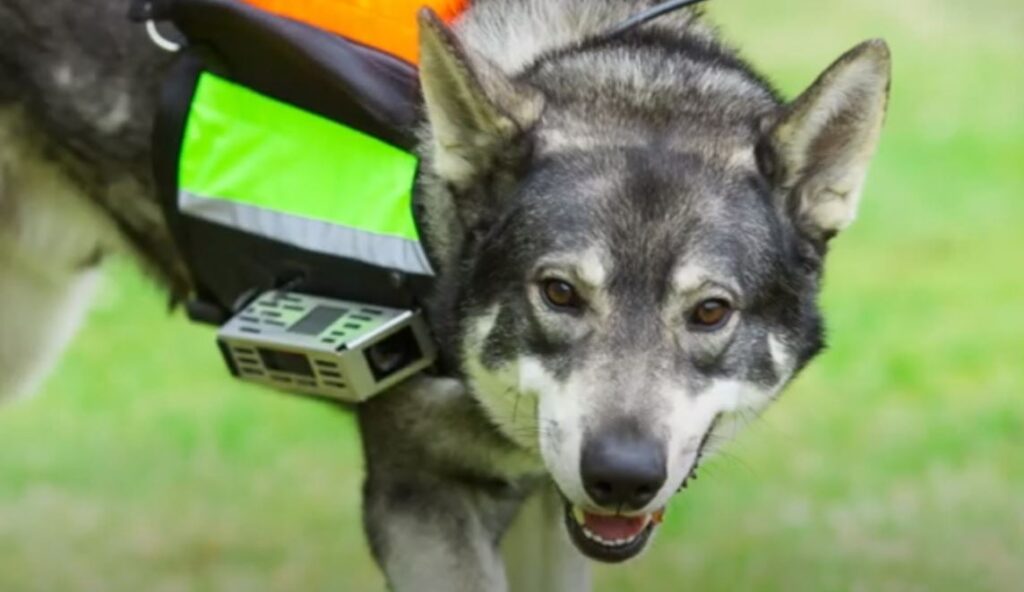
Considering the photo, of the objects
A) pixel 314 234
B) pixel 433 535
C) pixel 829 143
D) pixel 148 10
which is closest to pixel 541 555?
pixel 433 535

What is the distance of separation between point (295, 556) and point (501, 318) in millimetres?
2153

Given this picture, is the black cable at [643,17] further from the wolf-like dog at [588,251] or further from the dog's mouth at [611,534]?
the dog's mouth at [611,534]

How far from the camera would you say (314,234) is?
3762mm

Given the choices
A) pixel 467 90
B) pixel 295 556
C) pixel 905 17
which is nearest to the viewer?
pixel 467 90

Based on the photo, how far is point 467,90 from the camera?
331 centimetres

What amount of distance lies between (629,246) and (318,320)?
778mm

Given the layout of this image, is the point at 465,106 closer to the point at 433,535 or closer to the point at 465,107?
the point at 465,107

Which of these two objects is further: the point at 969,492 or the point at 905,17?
the point at 905,17

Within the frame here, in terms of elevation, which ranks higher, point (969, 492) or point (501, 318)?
point (501, 318)

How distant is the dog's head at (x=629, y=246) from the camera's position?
3.12 metres

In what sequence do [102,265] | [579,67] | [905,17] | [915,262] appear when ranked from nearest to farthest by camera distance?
[579,67] → [102,265] → [915,262] → [905,17]

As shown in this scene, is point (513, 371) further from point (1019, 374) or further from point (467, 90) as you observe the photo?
point (1019, 374)

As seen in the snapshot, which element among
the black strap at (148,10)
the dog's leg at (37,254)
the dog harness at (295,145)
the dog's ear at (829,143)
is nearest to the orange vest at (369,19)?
the dog harness at (295,145)

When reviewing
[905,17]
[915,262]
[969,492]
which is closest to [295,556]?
[969,492]
